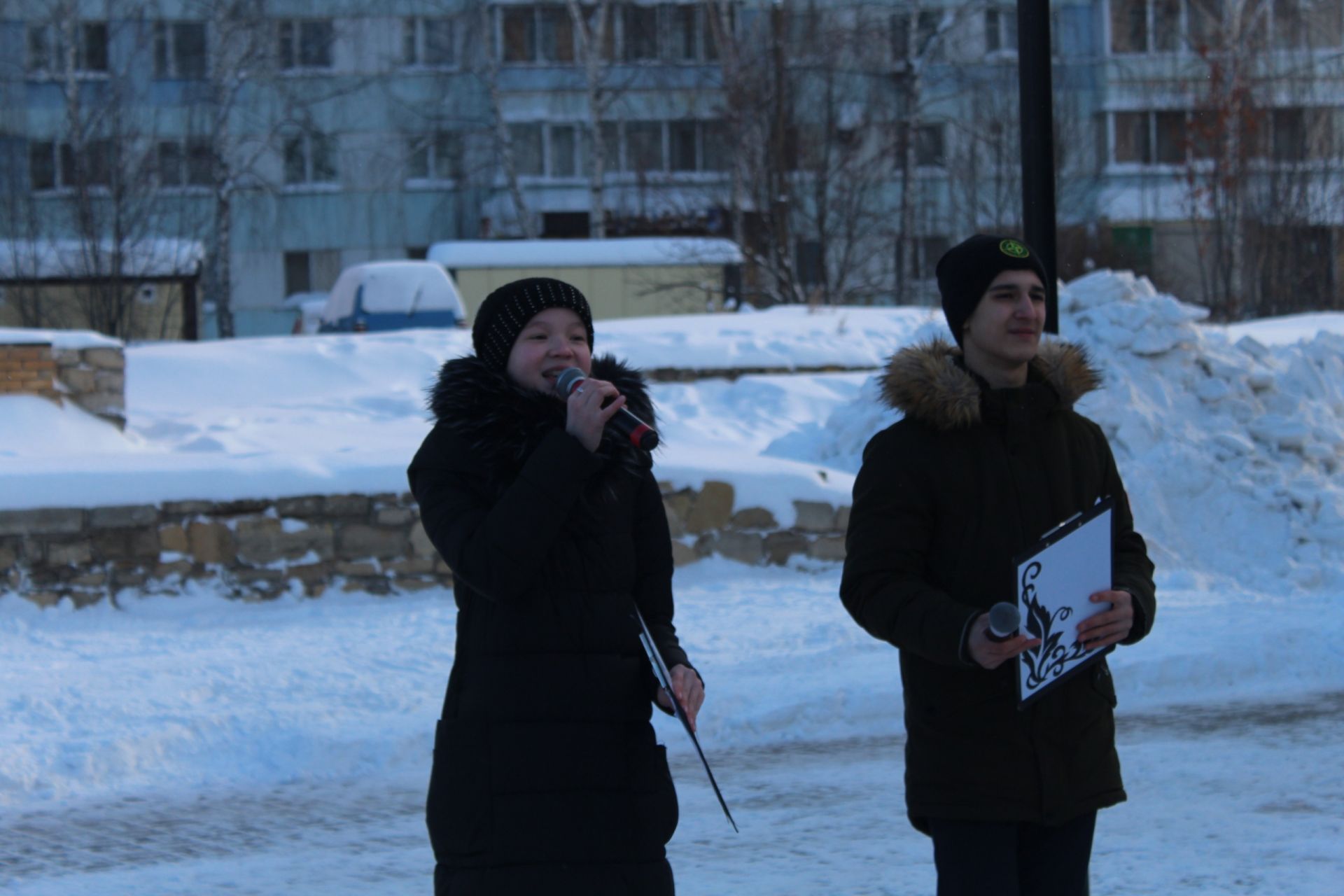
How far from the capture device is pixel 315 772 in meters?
6.38

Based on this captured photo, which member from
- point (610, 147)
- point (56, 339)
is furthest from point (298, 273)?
point (56, 339)

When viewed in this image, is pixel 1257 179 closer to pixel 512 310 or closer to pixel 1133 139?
pixel 1133 139

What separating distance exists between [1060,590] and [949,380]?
457 mm

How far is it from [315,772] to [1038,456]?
13.2 feet

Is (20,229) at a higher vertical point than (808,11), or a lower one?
lower

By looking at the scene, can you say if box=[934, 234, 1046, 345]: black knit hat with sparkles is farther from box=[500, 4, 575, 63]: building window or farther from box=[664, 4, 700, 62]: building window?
box=[500, 4, 575, 63]: building window

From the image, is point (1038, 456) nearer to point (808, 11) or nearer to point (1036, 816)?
point (1036, 816)

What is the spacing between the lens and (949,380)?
3.14 metres

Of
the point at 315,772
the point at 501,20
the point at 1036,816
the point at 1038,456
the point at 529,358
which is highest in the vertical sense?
the point at 501,20

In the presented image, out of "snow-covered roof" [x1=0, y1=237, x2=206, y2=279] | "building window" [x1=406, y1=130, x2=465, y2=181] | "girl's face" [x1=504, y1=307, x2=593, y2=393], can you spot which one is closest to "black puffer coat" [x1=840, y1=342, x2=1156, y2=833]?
"girl's face" [x1=504, y1=307, x2=593, y2=393]

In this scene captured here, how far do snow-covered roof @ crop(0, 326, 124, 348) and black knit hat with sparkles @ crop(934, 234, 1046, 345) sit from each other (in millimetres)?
8779

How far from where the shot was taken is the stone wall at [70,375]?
35.1 feet

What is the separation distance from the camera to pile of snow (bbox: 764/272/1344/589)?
9.93m

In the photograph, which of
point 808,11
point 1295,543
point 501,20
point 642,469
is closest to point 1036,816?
point 642,469
